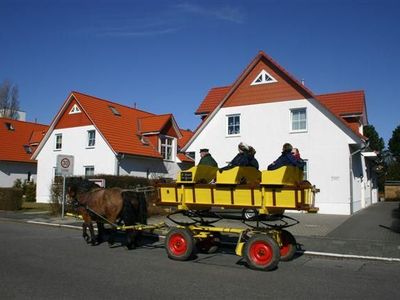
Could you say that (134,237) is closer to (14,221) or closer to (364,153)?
(14,221)

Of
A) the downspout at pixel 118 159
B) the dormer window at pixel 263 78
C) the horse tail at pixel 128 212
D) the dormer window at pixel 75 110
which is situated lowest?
the horse tail at pixel 128 212

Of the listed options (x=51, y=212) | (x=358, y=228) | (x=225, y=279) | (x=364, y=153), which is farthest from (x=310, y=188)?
(x=364, y=153)

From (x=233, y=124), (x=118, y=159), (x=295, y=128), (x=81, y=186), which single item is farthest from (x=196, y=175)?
(x=118, y=159)

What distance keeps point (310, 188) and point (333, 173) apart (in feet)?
45.0

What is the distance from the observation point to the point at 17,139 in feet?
131

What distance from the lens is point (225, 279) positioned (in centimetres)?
781

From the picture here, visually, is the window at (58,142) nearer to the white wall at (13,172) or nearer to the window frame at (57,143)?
the window frame at (57,143)

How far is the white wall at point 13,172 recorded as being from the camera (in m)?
36.4

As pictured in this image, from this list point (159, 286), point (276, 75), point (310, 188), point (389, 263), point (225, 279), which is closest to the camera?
point (159, 286)

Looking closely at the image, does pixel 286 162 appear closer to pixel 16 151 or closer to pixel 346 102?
pixel 346 102

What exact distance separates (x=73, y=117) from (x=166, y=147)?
711 cm

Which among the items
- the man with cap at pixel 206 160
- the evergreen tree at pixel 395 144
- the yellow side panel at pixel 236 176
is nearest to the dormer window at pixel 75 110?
the man with cap at pixel 206 160

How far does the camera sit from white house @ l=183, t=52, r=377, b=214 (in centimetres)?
2183

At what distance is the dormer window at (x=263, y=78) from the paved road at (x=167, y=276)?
14.6m
